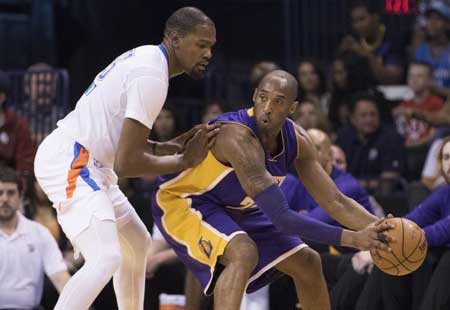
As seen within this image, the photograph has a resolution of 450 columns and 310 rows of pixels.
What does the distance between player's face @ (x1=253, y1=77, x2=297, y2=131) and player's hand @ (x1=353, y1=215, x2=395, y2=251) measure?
2.92 feet

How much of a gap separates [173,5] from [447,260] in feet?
20.7

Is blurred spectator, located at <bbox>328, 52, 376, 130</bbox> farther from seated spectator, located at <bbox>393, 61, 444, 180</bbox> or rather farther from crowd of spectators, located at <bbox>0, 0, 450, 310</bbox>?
seated spectator, located at <bbox>393, 61, 444, 180</bbox>

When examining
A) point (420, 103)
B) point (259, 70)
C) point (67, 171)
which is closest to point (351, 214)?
point (67, 171)

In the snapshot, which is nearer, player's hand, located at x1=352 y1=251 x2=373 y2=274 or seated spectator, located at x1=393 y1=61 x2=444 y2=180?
player's hand, located at x1=352 y1=251 x2=373 y2=274

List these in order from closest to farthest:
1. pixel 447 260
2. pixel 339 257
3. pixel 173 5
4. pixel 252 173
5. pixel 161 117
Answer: pixel 252 173 < pixel 447 260 < pixel 339 257 < pixel 161 117 < pixel 173 5

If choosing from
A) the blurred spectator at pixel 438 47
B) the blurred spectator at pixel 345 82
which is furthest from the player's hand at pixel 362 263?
the blurred spectator at pixel 438 47

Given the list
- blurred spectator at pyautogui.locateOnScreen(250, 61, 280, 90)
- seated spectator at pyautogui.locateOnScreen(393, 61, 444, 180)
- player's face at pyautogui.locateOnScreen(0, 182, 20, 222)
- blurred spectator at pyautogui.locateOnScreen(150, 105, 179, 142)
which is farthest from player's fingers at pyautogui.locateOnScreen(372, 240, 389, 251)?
blurred spectator at pyautogui.locateOnScreen(250, 61, 280, 90)

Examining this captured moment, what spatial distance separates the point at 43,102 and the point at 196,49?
190 inches

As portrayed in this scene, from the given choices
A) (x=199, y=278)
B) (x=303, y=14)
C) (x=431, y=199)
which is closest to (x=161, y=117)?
(x=303, y=14)

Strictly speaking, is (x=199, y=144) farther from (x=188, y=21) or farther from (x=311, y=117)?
(x=311, y=117)

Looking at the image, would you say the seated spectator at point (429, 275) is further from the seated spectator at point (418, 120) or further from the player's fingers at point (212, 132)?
the seated spectator at point (418, 120)

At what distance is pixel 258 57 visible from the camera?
12984mm

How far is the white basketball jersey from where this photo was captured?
589 centimetres

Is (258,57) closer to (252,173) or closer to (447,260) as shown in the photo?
(447,260)
